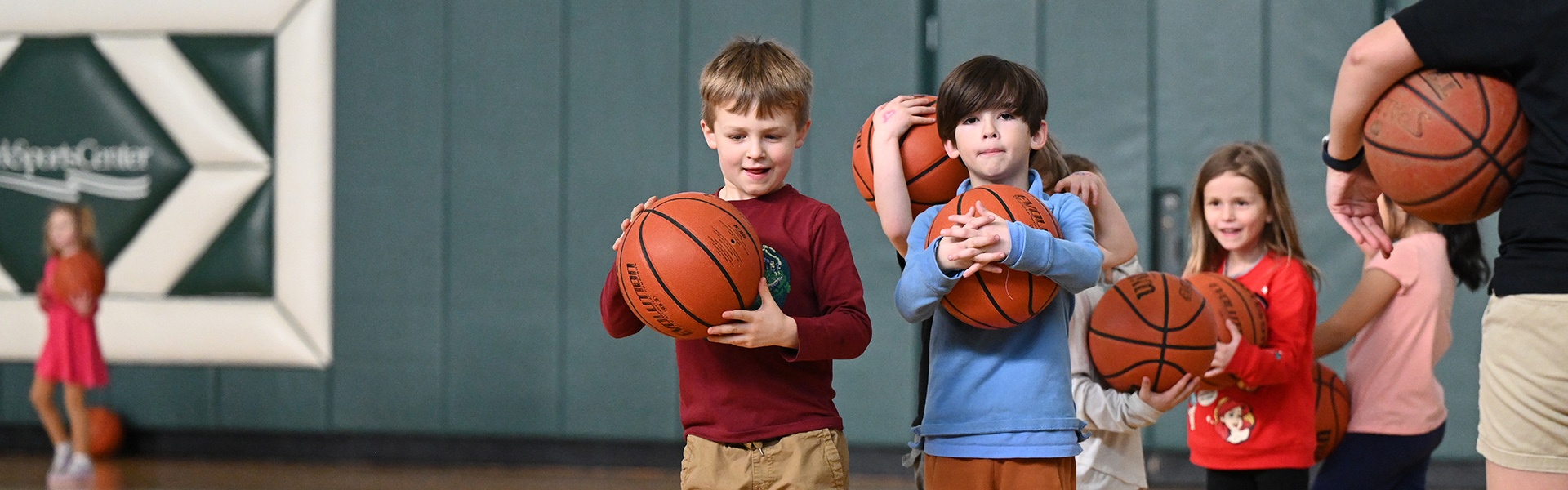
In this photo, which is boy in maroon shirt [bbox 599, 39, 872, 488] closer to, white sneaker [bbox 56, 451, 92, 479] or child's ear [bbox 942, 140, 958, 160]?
child's ear [bbox 942, 140, 958, 160]

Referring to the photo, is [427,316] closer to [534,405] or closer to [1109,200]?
[534,405]

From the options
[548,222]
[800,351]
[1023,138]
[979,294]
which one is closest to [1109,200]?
[1023,138]

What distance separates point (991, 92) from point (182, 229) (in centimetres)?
524

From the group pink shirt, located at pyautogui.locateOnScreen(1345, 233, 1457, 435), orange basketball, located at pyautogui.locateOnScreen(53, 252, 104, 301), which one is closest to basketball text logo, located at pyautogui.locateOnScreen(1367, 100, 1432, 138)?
pink shirt, located at pyautogui.locateOnScreen(1345, 233, 1457, 435)

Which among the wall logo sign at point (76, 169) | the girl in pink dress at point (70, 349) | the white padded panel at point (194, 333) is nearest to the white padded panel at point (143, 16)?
the wall logo sign at point (76, 169)

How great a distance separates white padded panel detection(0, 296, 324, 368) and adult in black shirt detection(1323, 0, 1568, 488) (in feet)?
17.8

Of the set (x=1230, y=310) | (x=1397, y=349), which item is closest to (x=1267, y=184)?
(x=1230, y=310)

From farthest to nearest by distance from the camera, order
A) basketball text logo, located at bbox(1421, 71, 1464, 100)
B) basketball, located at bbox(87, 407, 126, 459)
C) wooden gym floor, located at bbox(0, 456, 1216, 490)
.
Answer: basketball, located at bbox(87, 407, 126, 459) < wooden gym floor, located at bbox(0, 456, 1216, 490) < basketball text logo, located at bbox(1421, 71, 1464, 100)

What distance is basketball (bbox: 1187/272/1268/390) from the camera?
8.95ft

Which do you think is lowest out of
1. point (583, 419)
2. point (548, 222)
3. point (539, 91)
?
point (583, 419)

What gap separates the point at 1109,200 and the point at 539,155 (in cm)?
393

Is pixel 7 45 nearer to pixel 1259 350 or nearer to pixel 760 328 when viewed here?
pixel 760 328

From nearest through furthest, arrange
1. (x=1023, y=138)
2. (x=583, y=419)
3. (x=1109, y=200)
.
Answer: (x=1023, y=138) < (x=1109, y=200) < (x=583, y=419)

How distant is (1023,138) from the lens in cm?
221
